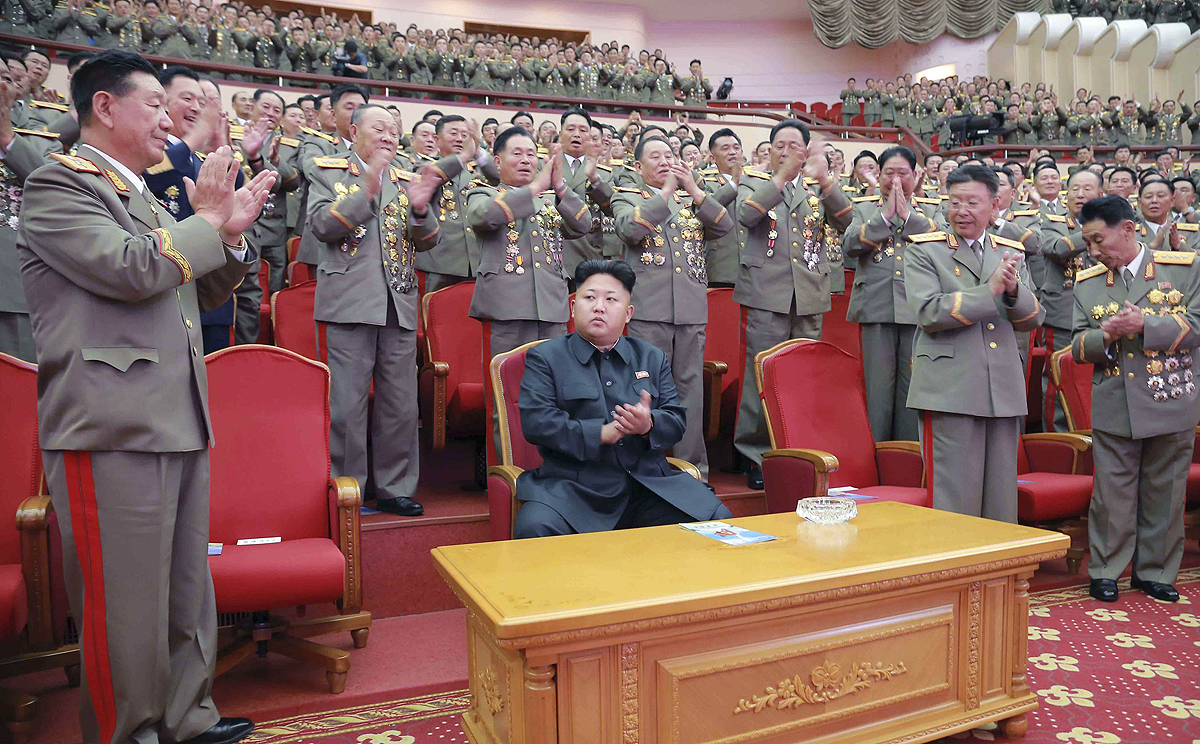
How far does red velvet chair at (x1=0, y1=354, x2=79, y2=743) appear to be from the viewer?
1.78 m

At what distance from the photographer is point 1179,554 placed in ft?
9.50

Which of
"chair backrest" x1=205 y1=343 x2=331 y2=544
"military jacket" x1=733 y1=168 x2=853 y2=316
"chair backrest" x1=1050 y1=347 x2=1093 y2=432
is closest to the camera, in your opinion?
"chair backrest" x1=205 y1=343 x2=331 y2=544

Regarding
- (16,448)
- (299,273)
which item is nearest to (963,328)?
(16,448)

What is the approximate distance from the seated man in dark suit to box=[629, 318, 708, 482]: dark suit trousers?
77cm

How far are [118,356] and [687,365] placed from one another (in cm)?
220

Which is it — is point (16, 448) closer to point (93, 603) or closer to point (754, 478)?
point (93, 603)

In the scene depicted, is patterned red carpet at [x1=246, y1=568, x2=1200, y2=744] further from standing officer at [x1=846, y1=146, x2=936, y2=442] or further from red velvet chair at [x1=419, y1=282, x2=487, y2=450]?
red velvet chair at [x1=419, y1=282, x2=487, y2=450]

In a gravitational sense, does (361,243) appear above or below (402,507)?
above

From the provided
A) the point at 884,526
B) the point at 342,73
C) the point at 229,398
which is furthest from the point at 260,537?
the point at 342,73

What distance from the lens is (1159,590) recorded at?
2.83 m

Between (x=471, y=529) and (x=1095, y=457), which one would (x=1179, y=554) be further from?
(x=471, y=529)

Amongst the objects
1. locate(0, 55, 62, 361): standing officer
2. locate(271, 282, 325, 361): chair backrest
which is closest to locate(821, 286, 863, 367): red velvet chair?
locate(271, 282, 325, 361): chair backrest

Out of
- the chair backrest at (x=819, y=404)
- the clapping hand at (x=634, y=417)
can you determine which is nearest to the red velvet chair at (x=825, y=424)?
the chair backrest at (x=819, y=404)

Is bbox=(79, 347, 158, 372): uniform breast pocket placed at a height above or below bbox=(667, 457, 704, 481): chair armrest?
above
